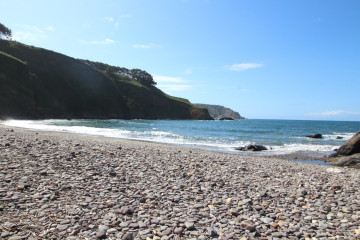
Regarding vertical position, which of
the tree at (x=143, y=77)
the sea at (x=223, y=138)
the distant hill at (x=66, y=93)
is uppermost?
the tree at (x=143, y=77)

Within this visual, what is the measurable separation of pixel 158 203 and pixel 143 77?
168 meters

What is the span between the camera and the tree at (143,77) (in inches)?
6590

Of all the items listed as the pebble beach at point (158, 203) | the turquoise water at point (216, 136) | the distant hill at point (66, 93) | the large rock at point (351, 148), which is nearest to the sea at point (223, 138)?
the turquoise water at point (216, 136)

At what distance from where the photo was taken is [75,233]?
14.8ft

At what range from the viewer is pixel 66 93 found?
333 feet

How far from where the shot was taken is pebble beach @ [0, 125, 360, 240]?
4801 millimetres

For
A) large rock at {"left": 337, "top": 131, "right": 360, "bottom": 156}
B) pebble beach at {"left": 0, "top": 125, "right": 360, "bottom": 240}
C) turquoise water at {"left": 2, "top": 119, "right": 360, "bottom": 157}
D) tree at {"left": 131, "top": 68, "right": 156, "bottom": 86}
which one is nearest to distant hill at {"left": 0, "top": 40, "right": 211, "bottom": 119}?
tree at {"left": 131, "top": 68, "right": 156, "bottom": 86}

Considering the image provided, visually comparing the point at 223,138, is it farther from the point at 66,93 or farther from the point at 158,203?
the point at 66,93

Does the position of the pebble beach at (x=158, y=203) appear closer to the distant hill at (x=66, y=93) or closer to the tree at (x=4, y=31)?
the distant hill at (x=66, y=93)

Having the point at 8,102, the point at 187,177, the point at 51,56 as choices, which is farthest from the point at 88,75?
the point at 187,177

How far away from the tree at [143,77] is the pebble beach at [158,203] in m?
161

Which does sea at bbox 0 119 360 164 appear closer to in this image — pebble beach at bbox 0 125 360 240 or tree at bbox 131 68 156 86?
pebble beach at bbox 0 125 360 240

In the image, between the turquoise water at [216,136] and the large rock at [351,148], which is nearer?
the large rock at [351,148]

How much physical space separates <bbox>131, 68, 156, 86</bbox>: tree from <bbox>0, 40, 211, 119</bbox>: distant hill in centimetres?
1279
